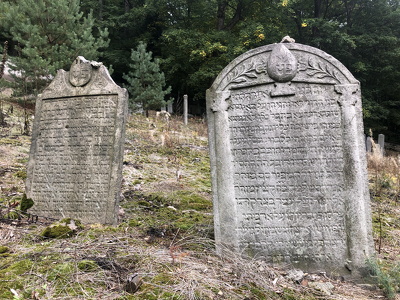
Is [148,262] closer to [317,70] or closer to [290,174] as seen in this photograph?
[290,174]

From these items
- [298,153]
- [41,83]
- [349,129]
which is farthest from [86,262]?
[41,83]

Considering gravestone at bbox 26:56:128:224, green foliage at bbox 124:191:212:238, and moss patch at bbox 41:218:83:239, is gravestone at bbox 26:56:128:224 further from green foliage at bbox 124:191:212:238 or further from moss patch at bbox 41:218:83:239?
moss patch at bbox 41:218:83:239

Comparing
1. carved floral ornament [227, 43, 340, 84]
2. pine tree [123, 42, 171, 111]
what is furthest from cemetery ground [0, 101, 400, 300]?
pine tree [123, 42, 171, 111]

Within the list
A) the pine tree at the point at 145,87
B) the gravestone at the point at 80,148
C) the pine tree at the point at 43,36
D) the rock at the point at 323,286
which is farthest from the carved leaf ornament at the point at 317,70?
the pine tree at the point at 145,87

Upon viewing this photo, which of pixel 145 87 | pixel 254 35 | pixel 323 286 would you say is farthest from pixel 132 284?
pixel 254 35

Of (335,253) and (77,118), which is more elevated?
(77,118)

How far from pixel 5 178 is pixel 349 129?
16.8 feet

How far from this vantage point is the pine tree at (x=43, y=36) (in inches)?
400

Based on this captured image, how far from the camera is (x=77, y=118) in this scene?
4176 mm

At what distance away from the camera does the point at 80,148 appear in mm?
4090

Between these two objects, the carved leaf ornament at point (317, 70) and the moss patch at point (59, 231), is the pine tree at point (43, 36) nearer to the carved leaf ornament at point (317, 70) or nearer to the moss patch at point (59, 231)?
the moss patch at point (59, 231)

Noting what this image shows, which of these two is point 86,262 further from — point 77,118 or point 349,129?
point 349,129

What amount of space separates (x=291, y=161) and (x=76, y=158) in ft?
8.72

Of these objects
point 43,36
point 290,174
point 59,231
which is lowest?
point 59,231
